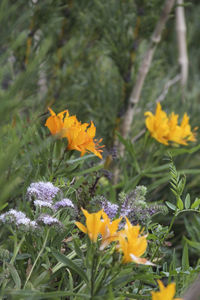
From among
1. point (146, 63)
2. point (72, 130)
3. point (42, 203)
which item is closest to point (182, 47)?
point (146, 63)

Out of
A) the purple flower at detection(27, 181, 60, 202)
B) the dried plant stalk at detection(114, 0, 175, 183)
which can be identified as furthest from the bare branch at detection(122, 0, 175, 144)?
the purple flower at detection(27, 181, 60, 202)

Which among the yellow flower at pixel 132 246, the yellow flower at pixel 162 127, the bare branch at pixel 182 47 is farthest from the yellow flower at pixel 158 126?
the bare branch at pixel 182 47

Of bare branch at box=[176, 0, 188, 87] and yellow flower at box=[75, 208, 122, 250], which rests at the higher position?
yellow flower at box=[75, 208, 122, 250]

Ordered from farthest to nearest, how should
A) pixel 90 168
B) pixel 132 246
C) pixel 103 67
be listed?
pixel 103 67 → pixel 90 168 → pixel 132 246

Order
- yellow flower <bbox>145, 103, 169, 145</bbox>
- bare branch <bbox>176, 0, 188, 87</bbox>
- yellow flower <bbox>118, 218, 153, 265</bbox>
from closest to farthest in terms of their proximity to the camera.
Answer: yellow flower <bbox>118, 218, 153, 265</bbox> → yellow flower <bbox>145, 103, 169, 145</bbox> → bare branch <bbox>176, 0, 188, 87</bbox>

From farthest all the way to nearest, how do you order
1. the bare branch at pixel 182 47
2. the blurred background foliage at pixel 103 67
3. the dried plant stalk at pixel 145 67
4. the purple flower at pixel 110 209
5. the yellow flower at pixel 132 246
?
the bare branch at pixel 182 47
the dried plant stalk at pixel 145 67
the blurred background foliage at pixel 103 67
the purple flower at pixel 110 209
the yellow flower at pixel 132 246

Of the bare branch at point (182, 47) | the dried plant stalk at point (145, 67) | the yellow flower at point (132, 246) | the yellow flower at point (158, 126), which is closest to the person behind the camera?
the yellow flower at point (132, 246)

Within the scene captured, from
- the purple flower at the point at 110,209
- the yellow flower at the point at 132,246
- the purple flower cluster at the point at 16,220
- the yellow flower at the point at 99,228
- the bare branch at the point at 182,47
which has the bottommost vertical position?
the bare branch at the point at 182,47

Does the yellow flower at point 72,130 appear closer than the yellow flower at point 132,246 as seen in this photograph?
No

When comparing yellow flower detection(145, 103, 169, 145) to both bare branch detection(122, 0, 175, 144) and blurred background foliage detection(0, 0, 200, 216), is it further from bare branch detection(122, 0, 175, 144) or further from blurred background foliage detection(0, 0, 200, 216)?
bare branch detection(122, 0, 175, 144)

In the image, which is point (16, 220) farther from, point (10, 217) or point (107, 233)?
point (107, 233)

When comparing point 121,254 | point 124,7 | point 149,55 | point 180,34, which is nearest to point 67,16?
point 124,7

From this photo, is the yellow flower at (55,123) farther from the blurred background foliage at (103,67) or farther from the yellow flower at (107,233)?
the blurred background foliage at (103,67)

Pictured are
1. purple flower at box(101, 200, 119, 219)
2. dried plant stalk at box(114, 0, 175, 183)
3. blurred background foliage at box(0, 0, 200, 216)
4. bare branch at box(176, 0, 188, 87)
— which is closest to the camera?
purple flower at box(101, 200, 119, 219)
